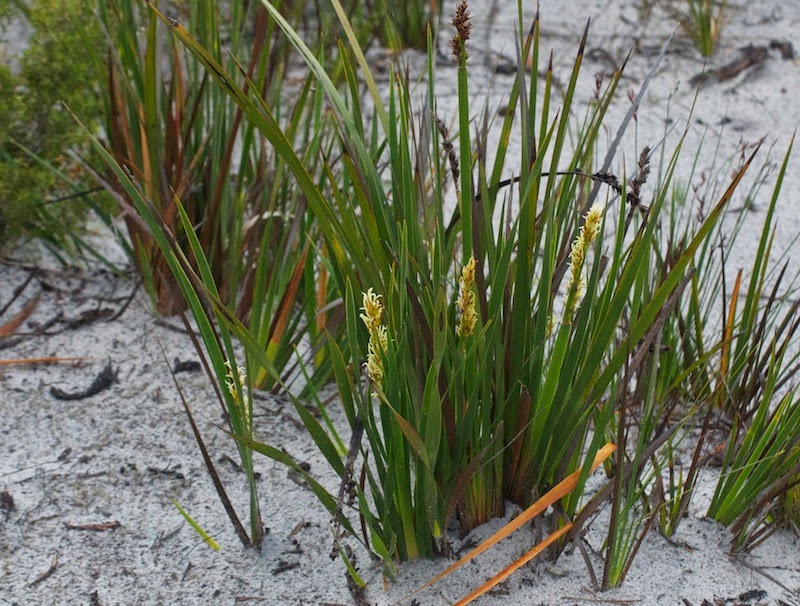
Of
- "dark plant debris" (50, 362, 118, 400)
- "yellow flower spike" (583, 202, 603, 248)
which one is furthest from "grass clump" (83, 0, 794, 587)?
"dark plant debris" (50, 362, 118, 400)

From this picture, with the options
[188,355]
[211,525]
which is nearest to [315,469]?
[211,525]

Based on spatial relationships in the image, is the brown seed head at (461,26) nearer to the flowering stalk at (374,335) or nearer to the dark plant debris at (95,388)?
the flowering stalk at (374,335)

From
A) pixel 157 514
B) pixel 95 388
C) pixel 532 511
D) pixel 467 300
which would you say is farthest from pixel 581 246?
pixel 95 388

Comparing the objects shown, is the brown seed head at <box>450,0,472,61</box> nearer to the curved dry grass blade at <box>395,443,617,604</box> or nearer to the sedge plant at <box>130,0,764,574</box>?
the sedge plant at <box>130,0,764,574</box>

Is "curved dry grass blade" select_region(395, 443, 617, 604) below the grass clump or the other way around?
below

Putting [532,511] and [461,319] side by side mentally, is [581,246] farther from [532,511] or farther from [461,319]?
[532,511]

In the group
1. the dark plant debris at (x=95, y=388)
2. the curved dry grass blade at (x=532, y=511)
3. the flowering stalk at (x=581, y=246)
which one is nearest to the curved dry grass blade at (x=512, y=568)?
the curved dry grass blade at (x=532, y=511)

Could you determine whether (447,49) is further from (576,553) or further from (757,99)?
(576,553)
